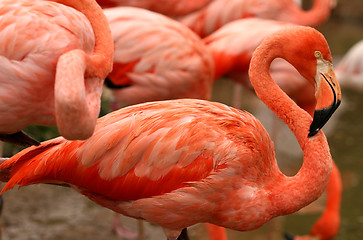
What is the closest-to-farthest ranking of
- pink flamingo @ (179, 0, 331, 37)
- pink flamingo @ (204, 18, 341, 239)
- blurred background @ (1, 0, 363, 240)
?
blurred background @ (1, 0, 363, 240), pink flamingo @ (204, 18, 341, 239), pink flamingo @ (179, 0, 331, 37)

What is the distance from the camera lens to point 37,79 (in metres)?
2.29

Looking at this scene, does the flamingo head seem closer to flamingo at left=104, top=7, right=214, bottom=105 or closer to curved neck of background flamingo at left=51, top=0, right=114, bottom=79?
curved neck of background flamingo at left=51, top=0, right=114, bottom=79

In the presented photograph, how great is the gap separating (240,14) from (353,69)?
103 inches

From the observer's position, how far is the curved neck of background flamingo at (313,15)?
5250 mm

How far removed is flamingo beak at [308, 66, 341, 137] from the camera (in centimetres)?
236

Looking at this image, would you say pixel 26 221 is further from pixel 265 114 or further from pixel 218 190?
pixel 265 114

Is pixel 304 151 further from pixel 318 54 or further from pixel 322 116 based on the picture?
pixel 318 54

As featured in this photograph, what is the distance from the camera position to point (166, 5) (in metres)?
4.93

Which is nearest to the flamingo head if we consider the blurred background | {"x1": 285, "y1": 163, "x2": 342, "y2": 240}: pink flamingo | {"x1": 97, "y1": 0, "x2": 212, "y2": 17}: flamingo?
{"x1": 285, "y1": 163, "x2": 342, "y2": 240}: pink flamingo

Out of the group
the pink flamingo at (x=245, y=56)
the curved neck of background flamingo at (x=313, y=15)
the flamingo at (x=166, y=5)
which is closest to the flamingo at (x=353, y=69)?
the curved neck of background flamingo at (x=313, y=15)

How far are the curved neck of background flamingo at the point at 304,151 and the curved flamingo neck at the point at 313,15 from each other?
2.80 m

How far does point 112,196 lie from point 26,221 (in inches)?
74.2

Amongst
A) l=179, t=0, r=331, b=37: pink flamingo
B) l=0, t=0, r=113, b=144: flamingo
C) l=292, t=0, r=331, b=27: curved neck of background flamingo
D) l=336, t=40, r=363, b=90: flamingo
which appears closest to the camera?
l=0, t=0, r=113, b=144: flamingo

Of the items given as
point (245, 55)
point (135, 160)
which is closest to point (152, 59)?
point (245, 55)
